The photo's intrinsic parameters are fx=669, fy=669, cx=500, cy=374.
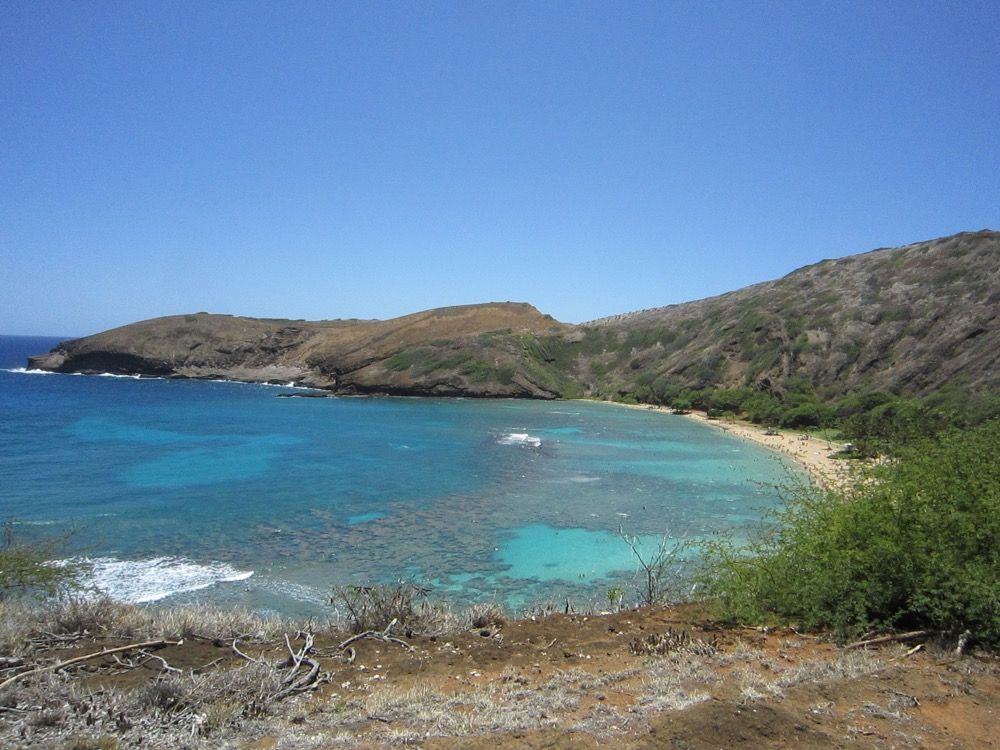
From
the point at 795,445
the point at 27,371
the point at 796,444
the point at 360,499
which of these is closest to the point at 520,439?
the point at 795,445

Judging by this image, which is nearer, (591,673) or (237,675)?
(237,675)

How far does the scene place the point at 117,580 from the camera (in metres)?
15.2

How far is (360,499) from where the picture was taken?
2433 cm

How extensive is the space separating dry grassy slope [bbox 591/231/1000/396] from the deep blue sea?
52.5ft

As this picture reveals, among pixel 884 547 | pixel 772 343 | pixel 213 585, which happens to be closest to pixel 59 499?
pixel 213 585

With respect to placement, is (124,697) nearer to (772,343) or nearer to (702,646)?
(702,646)

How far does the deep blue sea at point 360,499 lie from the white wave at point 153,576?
7 cm

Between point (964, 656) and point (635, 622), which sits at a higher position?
point (964, 656)

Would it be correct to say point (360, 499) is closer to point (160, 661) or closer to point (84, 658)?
point (160, 661)

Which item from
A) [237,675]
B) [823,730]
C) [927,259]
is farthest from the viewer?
[927,259]

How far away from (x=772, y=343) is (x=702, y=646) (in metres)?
60.3

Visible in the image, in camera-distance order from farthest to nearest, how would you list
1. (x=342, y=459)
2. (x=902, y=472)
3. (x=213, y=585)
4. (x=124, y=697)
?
(x=342, y=459), (x=213, y=585), (x=902, y=472), (x=124, y=697)

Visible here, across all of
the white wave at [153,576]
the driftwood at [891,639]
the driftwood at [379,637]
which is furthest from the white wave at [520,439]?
the driftwood at [891,639]

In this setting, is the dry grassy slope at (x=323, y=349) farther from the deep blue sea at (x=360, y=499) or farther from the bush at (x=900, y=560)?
the bush at (x=900, y=560)
